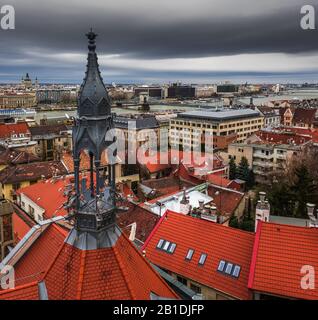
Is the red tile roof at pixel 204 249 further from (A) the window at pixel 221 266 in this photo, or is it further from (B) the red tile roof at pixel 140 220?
(B) the red tile roof at pixel 140 220

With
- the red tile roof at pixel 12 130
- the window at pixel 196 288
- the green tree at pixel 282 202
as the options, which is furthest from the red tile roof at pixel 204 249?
the red tile roof at pixel 12 130

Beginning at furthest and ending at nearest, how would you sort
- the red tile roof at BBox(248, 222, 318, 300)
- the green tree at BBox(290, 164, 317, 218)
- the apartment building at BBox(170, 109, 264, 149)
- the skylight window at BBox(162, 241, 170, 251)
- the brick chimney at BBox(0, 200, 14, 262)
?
the apartment building at BBox(170, 109, 264, 149) → the green tree at BBox(290, 164, 317, 218) → the skylight window at BBox(162, 241, 170, 251) → the red tile roof at BBox(248, 222, 318, 300) → the brick chimney at BBox(0, 200, 14, 262)

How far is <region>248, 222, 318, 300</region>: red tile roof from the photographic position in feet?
55.9

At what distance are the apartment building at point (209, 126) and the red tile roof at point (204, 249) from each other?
6959 centimetres

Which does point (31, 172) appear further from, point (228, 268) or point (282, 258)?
point (282, 258)

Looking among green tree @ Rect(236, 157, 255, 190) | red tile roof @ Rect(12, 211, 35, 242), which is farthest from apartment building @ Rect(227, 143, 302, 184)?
red tile roof @ Rect(12, 211, 35, 242)

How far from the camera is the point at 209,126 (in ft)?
336

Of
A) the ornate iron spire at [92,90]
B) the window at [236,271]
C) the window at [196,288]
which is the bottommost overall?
the window at [196,288]

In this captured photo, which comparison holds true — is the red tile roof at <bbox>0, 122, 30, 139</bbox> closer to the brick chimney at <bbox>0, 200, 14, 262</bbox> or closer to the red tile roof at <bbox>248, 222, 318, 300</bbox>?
the brick chimney at <bbox>0, 200, 14, 262</bbox>

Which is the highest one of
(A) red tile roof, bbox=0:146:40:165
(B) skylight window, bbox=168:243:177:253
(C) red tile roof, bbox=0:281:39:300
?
(C) red tile roof, bbox=0:281:39:300

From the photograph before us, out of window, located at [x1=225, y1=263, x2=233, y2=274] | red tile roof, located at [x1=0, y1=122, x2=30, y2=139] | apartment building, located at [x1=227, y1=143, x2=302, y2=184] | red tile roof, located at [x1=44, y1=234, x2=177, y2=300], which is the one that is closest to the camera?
red tile roof, located at [x1=44, y1=234, x2=177, y2=300]

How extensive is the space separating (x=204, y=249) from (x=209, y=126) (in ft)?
273

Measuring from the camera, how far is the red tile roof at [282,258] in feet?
55.9

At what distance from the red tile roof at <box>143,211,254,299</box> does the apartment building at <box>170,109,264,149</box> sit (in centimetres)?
6959
